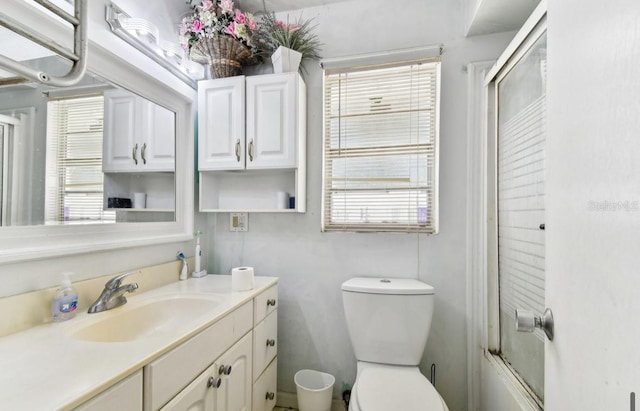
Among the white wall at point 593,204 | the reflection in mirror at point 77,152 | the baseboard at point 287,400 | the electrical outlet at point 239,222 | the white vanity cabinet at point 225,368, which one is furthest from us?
the electrical outlet at point 239,222

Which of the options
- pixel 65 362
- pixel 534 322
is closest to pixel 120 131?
pixel 65 362

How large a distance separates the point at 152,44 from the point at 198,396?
154cm

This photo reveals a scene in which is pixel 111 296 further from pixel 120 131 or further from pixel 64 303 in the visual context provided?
pixel 120 131

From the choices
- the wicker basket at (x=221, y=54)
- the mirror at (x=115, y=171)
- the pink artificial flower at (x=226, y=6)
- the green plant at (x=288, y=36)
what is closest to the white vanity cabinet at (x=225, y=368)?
the mirror at (x=115, y=171)

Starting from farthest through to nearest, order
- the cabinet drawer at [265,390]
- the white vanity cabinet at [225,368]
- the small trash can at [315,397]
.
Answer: the small trash can at [315,397]
the cabinet drawer at [265,390]
the white vanity cabinet at [225,368]

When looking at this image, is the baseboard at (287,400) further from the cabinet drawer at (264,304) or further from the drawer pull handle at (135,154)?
the drawer pull handle at (135,154)

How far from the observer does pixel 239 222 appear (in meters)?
1.85

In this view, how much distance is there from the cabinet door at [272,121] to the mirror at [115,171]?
40cm

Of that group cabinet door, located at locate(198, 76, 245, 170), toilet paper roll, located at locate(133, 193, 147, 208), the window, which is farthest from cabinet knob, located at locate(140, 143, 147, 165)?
the window

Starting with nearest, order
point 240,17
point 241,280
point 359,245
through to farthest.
Answer: 1. point 241,280
2. point 240,17
3. point 359,245

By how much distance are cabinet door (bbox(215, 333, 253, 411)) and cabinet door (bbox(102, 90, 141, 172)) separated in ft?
3.10

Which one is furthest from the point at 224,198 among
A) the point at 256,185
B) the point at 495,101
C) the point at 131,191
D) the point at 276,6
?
the point at 495,101

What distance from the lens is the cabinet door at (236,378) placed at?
1.08 m

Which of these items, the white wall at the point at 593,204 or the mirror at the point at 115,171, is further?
the mirror at the point at 115,171
